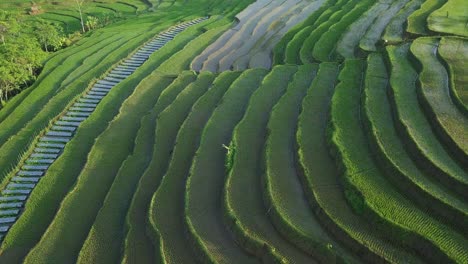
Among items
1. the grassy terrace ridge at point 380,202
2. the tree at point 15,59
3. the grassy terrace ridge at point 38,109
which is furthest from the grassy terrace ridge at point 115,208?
the tree at point 15,59

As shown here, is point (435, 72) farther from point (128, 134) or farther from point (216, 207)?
point (128, 134)

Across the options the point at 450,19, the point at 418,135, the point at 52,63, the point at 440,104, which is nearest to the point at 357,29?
the point at 450,19

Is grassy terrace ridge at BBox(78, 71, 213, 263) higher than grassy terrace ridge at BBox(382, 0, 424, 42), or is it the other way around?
grassy terrace ridge at BBox(382, 0, 424, 42)

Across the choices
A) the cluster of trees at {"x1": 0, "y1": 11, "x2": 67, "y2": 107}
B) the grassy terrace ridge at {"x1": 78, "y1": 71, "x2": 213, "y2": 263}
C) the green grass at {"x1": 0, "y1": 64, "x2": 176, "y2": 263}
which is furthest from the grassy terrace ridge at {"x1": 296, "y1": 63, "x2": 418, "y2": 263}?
the cluster of trees at {"x1": 0, "y1": 11, "x2": 67, "y2": 107}

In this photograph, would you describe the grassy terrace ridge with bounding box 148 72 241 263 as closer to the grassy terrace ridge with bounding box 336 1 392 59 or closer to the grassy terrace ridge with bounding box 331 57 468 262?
the grassy terrace ridge with bounding box 331 57 468 262

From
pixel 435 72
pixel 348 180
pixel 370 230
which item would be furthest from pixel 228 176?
pixel 435 72

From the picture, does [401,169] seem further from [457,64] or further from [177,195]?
[457,64]

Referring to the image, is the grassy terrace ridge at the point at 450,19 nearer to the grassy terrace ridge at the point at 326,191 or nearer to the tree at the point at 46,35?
the grassy terrace ridge at the point at 326,191
